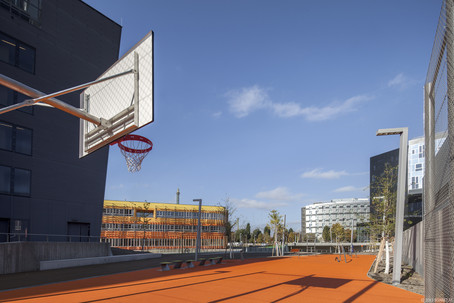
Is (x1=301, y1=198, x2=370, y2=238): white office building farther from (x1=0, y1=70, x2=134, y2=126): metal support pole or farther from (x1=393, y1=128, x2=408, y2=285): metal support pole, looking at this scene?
(x1=0, y1=70, x2=134, y2=126): metal support pole

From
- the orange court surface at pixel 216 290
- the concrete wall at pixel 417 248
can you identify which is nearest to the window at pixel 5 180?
the orange court surface at pixel 216 290

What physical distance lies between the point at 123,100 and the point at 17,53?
83.1ft

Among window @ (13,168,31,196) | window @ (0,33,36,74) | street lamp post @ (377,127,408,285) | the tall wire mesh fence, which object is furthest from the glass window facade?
the tall wire mesh fence

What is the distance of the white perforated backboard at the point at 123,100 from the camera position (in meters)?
9.67

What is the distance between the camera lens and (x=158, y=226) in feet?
291

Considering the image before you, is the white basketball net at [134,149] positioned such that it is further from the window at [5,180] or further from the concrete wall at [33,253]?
the window at [5,180]

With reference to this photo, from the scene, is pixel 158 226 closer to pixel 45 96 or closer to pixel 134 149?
pixel 134 149

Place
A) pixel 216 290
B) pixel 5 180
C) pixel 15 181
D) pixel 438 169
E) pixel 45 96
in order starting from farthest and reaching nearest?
pixel 15 181 → pixel 5 180 → pixel 216 290 → pixel 45 96 → pixel 438 169

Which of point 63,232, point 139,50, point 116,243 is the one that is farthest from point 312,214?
point 139,50

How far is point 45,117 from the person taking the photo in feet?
107

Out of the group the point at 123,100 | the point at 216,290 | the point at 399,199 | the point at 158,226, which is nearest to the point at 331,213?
the point at 158,226

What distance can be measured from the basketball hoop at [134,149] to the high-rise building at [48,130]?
10.0 metres

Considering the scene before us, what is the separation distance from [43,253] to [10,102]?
41.3 feet

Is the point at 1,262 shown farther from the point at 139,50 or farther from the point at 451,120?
the point at 451,120
